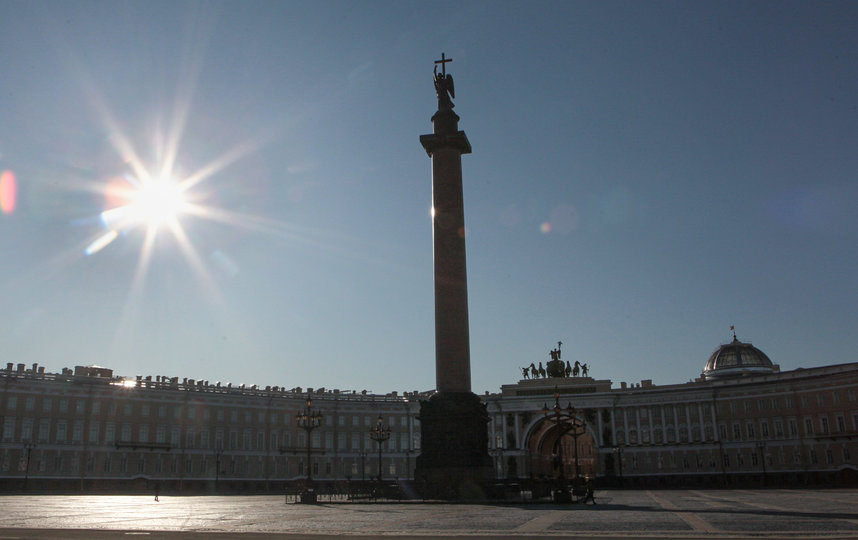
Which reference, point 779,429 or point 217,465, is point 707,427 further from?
point 217,465

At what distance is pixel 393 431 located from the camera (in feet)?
370

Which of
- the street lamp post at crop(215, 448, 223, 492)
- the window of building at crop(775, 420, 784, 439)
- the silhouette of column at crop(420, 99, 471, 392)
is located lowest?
the street lamp post at crop(215, 448, 223, 492)

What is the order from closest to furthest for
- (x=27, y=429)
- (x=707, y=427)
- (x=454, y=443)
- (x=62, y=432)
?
(x=454, y=443), (x=27, y=429), (x=62, y=432), (x=707, y=427)

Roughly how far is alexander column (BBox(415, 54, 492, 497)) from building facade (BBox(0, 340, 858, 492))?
3508 cm

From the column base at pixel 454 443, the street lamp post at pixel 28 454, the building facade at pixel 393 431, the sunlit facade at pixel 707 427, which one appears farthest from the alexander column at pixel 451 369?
the street lamp post at pixel 28 454

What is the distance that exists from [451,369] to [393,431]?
71910mm

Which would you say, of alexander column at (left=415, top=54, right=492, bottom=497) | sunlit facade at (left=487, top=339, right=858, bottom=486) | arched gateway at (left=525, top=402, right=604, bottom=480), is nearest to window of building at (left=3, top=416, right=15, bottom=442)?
sunlit facade at (left=487, top=339, right=858, bottom=486)

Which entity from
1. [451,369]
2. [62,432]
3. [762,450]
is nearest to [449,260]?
[451,369]

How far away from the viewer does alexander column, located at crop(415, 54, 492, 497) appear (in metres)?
42.0

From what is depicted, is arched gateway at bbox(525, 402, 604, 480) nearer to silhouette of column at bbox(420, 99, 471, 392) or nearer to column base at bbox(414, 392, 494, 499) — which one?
column base at bbox(414, 392, 494, 499)

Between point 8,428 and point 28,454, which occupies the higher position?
point 8,428

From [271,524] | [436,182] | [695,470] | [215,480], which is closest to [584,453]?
[695,470]

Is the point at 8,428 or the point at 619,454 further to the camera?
the point at 619,454

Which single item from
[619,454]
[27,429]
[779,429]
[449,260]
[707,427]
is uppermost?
[449,260]
